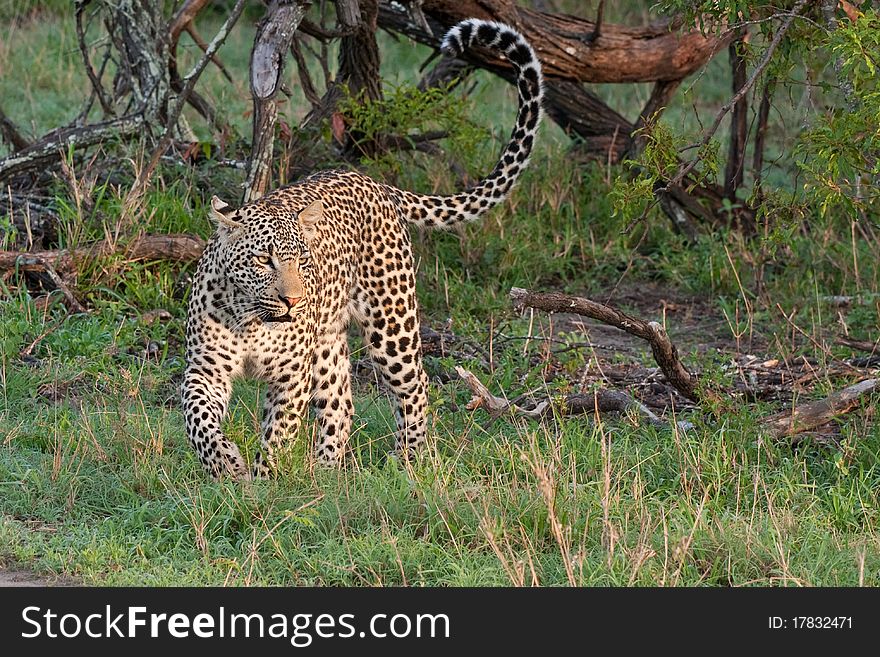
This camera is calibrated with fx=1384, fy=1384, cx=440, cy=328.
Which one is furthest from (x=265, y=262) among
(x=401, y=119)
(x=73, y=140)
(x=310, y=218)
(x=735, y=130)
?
(x=735, y=130)

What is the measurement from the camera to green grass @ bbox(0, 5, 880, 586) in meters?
5.23

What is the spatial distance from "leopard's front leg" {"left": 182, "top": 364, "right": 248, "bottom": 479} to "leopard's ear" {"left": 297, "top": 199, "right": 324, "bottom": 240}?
734 mm

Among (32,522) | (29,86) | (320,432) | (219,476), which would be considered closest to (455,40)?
(320,432)

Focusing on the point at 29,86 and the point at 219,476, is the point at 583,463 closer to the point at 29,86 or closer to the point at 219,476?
the point at 219,476

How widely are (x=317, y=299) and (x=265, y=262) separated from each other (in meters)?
0.50

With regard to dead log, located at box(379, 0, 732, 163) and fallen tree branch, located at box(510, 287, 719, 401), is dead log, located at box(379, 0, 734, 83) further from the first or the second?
fallen tree branch, located at box(510, 287, 719, 401)

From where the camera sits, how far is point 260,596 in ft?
16.0

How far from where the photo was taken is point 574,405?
6.96m

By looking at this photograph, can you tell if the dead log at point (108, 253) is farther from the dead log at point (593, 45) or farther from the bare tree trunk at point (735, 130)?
the bare tree trunk at point (735, 130)

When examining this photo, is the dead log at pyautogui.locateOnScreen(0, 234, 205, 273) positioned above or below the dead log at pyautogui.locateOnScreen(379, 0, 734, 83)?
below

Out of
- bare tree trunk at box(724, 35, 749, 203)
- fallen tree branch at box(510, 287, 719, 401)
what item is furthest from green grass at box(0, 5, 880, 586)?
bare tree trunk at box(724, 35, 749, 203)

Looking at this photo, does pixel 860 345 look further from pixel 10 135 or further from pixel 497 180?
pixel 10 135

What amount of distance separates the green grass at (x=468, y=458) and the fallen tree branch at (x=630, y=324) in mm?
201

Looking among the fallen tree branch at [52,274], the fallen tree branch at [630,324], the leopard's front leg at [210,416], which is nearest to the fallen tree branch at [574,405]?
the fallen tree branch at [630,324]
